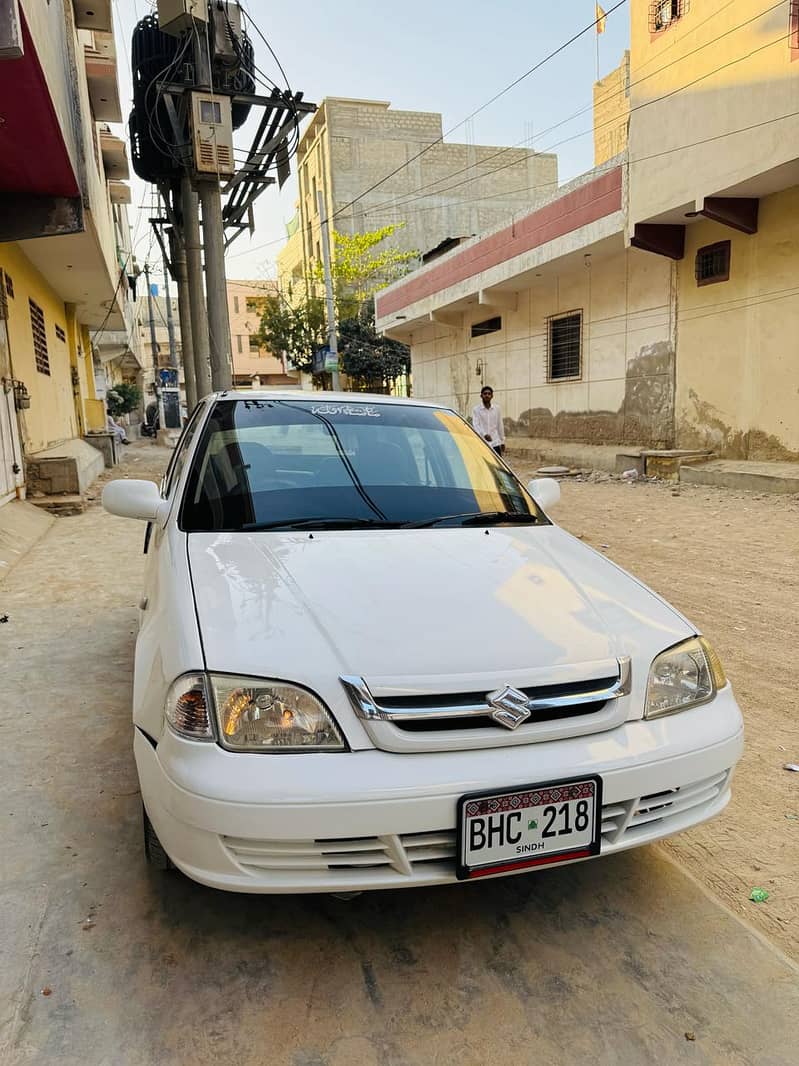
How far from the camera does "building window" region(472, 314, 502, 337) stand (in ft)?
62.7

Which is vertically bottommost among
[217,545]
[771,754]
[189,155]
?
[771,754]

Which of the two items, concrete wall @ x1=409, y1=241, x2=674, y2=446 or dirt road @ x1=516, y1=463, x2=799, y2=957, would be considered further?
concrete wall @ x1=409, y1=241, x2=674, y2=446

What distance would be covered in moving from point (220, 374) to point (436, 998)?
447 inches

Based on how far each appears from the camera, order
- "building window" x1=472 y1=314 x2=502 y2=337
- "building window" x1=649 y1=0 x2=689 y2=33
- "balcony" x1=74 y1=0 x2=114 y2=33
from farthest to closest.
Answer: "building window" x1=472 y1=314 x2=502 y2=337
"building window" x1=649 y1=0 x2=689 y2=33
"balcony" x1=74 y1=0 x2=114 y2=33

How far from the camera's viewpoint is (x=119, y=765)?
2.97m

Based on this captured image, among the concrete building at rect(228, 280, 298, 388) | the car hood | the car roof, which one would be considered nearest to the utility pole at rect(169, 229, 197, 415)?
the car roof

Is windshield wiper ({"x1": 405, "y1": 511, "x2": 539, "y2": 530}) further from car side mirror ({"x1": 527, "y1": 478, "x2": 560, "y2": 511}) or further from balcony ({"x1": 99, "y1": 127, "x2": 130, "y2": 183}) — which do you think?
balcony ({"x1": 99, "y1": 127, "x2": 130, "y2": 183})

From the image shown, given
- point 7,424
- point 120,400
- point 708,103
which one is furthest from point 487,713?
point 120,400

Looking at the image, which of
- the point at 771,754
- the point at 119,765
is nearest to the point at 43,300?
the point at 119,765

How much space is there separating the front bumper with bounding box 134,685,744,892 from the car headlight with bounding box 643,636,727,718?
0.20 meters

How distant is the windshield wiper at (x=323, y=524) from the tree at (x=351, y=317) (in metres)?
32.3

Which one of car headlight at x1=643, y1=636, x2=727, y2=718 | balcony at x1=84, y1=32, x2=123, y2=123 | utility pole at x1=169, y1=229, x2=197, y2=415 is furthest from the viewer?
utility pole at x1=169, y1=229, x2=197, y2=415

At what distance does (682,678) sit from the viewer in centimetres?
213

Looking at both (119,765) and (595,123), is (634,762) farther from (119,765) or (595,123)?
(595,123)
